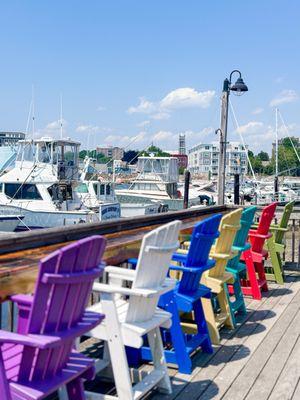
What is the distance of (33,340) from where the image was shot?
2.07 meters

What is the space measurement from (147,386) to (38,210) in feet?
49.0

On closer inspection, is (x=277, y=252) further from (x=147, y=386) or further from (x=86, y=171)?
(x=86, y=171)

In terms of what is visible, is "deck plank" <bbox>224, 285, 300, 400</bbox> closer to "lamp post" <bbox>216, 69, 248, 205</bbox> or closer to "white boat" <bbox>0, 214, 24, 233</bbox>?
"lamp post" <bbox>216, 69, 248, 205</bbox>

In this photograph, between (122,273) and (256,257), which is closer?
(122,273)

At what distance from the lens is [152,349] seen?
3.41m

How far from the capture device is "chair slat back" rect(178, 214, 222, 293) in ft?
12.4

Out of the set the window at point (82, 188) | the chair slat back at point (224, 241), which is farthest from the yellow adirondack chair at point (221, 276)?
the window at point (82, 188)

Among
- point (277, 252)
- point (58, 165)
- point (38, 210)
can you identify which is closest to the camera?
A: point (277, 252)

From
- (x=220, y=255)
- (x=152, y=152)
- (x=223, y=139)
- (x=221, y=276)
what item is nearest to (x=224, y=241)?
(x=220, y=255)

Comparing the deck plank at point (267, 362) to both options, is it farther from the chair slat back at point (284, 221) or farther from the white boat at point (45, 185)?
the white boat at point (45, 185)

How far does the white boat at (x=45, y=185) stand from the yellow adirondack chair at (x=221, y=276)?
1256cm

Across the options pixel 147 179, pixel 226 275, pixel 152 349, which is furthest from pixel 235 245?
pixel 147 179

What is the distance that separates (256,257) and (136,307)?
3.19 meters

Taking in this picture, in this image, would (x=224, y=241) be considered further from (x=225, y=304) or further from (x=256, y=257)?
(x=256, y=257)
